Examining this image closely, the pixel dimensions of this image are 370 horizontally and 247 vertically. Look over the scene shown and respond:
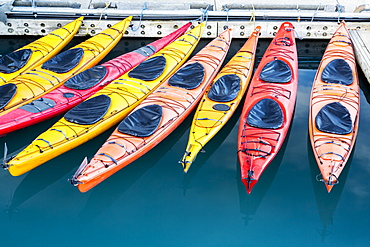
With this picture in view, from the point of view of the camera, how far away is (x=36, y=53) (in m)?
12.2

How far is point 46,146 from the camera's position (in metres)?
8.67

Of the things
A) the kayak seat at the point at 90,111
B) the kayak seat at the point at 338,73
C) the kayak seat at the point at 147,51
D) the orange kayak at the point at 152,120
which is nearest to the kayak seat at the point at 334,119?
the kayak seat at the point at 338,73

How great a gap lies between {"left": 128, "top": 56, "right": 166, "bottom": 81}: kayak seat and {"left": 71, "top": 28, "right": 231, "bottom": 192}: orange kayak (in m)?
0.48

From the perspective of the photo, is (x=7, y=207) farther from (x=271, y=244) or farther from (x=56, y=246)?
(x=271, y=244)

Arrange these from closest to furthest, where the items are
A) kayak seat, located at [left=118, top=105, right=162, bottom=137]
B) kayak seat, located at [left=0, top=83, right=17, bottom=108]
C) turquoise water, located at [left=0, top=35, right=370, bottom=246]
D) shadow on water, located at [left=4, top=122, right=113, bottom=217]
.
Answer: turquoise water, located at [left=0, top=35, right=370, bottom=246], shadow on water, located at [left=4, top=122, right=113, bottom=217], kayak seat, located at [left=118, top=105, right=162, bottom=137], kayak seat, located at [left=0, top=83, right=17, bottom=108]

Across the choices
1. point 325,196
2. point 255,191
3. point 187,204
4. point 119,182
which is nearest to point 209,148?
point 255,191

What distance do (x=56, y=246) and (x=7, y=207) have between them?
5.03ft

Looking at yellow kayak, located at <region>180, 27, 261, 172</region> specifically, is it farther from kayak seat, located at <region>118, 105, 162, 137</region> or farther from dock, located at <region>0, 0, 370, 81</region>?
dock, located at <region>0, 0, 370, 81</region>

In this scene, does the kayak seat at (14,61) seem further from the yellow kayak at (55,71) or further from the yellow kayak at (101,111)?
the yellow kayak at (101,111)

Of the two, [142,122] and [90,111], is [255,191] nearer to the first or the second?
[142,122]

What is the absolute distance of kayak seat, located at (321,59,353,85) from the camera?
10.9 meters

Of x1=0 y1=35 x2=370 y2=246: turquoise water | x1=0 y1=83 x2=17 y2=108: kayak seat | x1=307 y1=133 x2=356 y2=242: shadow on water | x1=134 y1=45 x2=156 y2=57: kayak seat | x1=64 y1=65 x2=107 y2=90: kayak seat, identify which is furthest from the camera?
x1=134 y1=45 x2=156 y2=57: kayak seat

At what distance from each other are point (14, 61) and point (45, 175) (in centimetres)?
436

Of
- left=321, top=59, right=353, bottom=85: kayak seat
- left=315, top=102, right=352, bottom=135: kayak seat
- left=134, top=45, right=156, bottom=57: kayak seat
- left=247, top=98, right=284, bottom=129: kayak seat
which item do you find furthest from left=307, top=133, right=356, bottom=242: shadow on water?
left=134, top=45, right=156, bottom=57: kayak seat
